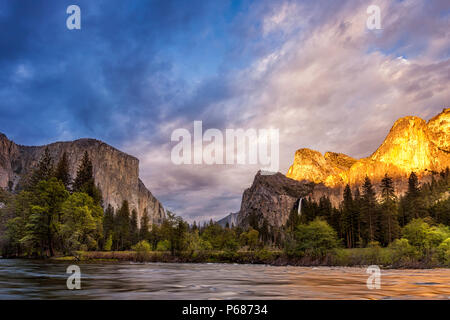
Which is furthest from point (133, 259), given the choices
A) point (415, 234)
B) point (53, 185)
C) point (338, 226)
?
point (338, 226)

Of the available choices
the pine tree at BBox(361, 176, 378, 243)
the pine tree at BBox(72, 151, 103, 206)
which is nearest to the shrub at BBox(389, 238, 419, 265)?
the pine tree at BBox(361, 176, 378, 243)

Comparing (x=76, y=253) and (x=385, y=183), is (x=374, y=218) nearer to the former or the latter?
(x=385, y=183)

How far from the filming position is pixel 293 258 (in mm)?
71625

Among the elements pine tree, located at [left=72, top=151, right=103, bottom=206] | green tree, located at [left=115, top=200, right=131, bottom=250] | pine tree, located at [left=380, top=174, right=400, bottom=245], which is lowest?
green tree, located at [left=115, top=200, right=131, bottom=250]

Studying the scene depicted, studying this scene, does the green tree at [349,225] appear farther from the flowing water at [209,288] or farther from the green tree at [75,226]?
the flowing water at [209,288]

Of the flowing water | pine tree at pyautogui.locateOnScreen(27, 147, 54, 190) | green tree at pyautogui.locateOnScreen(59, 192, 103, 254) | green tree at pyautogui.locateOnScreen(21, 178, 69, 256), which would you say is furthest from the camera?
pine tree at pyautogui.locateOnScreen(27, 147, 54, 190)

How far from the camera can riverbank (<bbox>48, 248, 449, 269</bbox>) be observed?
53.6 metres

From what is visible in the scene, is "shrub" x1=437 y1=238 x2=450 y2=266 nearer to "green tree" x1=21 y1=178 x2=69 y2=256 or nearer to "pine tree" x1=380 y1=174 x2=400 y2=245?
"pine tree" x1=380 y1=174 x2=400 y2=245

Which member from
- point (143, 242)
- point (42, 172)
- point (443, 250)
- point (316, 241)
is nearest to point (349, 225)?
point (316, 241)

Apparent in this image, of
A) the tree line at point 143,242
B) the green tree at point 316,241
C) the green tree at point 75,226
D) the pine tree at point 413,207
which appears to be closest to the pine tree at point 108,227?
the tree line at point 143,242

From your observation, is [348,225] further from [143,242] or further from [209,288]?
[209,288]

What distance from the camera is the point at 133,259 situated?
229 ft
